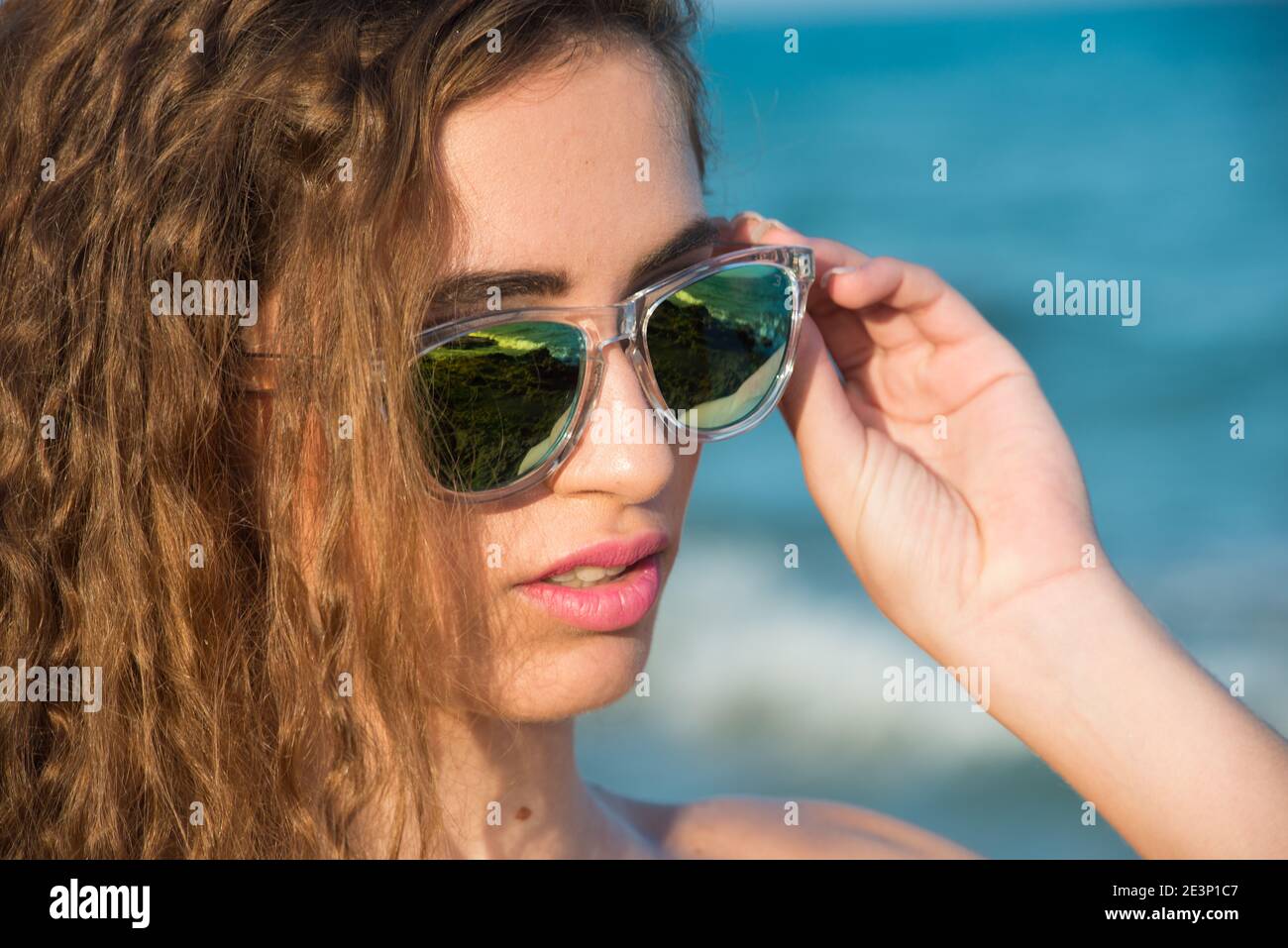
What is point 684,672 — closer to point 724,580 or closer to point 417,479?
point 724,580

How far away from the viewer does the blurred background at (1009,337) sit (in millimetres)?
6973

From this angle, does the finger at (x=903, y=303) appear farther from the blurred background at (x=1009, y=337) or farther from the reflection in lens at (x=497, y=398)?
the reflection in lens at (x=497, y=398)

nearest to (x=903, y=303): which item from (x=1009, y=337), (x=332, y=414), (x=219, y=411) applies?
(x=332, y=414)

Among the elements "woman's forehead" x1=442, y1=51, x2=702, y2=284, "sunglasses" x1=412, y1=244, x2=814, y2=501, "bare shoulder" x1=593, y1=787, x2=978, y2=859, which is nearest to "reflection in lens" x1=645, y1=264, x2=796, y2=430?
"sunglasses" x1=412, y1=244, x2=814, y2=501

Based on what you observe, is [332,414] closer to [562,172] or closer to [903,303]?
[562,172]

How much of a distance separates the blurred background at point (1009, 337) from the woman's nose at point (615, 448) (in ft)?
3.62

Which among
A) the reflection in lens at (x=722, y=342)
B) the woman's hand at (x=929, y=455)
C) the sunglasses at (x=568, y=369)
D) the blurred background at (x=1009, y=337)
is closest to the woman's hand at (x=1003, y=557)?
the woman's hand at (x=929, y=455)

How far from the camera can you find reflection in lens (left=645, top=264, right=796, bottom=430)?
2041 mm

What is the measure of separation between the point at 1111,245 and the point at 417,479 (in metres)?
10.8

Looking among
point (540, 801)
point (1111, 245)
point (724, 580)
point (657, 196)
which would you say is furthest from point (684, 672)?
point (1111, 245)

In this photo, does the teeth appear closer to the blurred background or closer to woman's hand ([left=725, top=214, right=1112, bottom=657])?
woman's hand ([left=725, top=214, right=1112, bottom=657])

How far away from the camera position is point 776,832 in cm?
297
